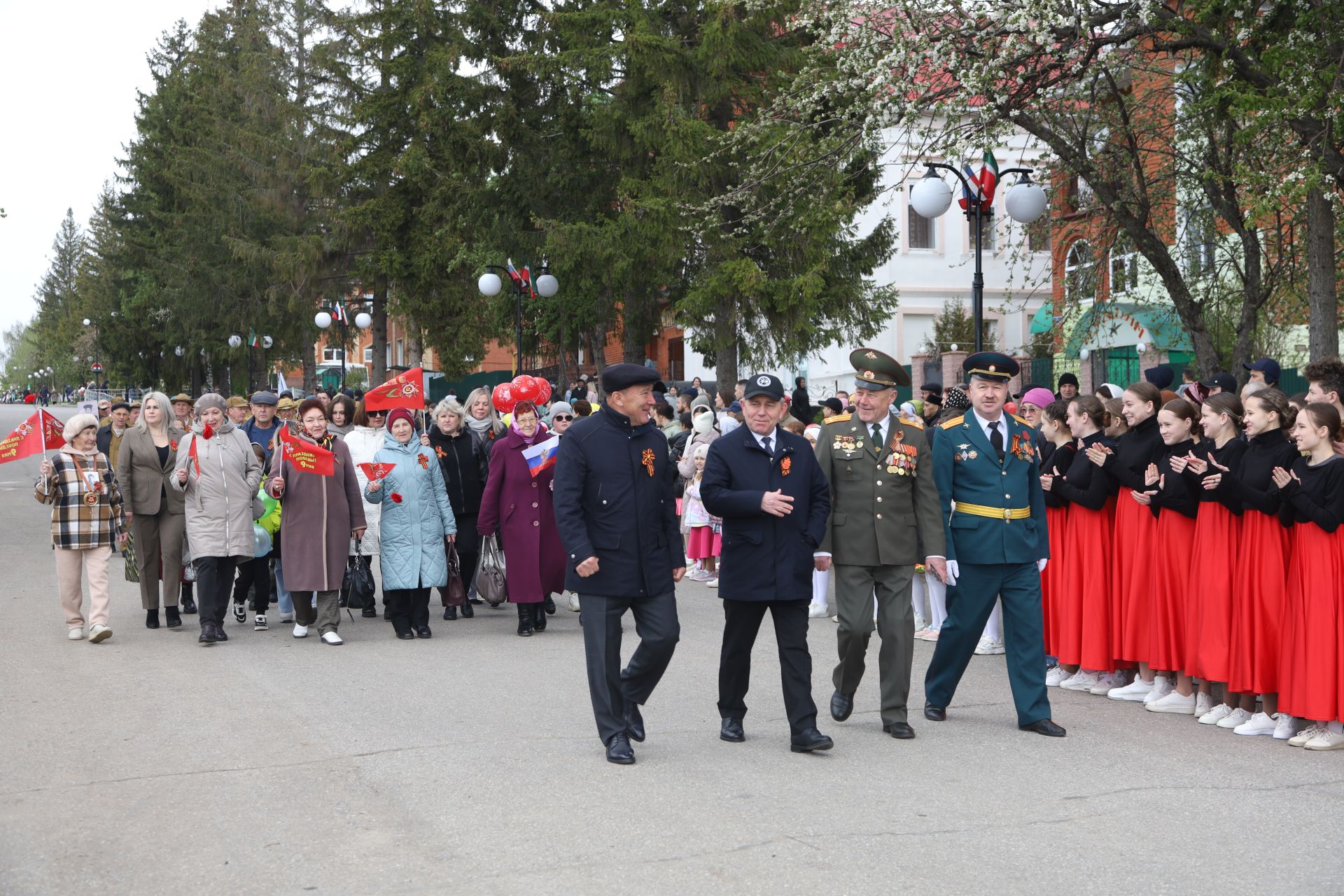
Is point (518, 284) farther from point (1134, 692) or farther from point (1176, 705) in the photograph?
point (1176, 705)

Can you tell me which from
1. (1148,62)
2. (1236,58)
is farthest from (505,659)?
(1148,62)

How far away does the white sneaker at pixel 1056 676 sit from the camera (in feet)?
30.7

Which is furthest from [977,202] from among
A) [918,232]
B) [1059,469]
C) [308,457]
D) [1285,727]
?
[918,232]

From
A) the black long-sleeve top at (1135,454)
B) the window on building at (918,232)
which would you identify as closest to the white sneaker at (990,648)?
the black long-sleeve top at (1135,454)

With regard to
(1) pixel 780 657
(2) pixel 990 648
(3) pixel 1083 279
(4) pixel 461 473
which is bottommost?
(2) pixel 990 648

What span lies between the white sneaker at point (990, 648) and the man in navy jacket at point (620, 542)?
13.4 feet

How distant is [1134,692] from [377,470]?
623 centimetres

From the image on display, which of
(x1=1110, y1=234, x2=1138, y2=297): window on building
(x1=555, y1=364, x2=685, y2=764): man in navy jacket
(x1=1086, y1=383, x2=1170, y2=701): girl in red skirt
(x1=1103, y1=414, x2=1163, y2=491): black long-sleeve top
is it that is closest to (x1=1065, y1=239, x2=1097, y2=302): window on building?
(x1=1110, y1=234, x2=1138, y2=297): window on building

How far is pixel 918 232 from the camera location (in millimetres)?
42531

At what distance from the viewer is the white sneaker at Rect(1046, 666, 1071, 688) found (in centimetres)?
937

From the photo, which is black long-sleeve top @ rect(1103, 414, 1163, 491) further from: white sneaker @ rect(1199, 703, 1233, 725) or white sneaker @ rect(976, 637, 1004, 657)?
white sneaker @ rect(976, 637, 1004, 657)

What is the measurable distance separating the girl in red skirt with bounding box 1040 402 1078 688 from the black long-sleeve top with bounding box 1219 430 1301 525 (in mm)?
1737

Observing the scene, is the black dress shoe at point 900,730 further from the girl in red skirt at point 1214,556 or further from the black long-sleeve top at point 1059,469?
the black long-sleeve top at point 1059,469

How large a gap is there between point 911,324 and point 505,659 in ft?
110
